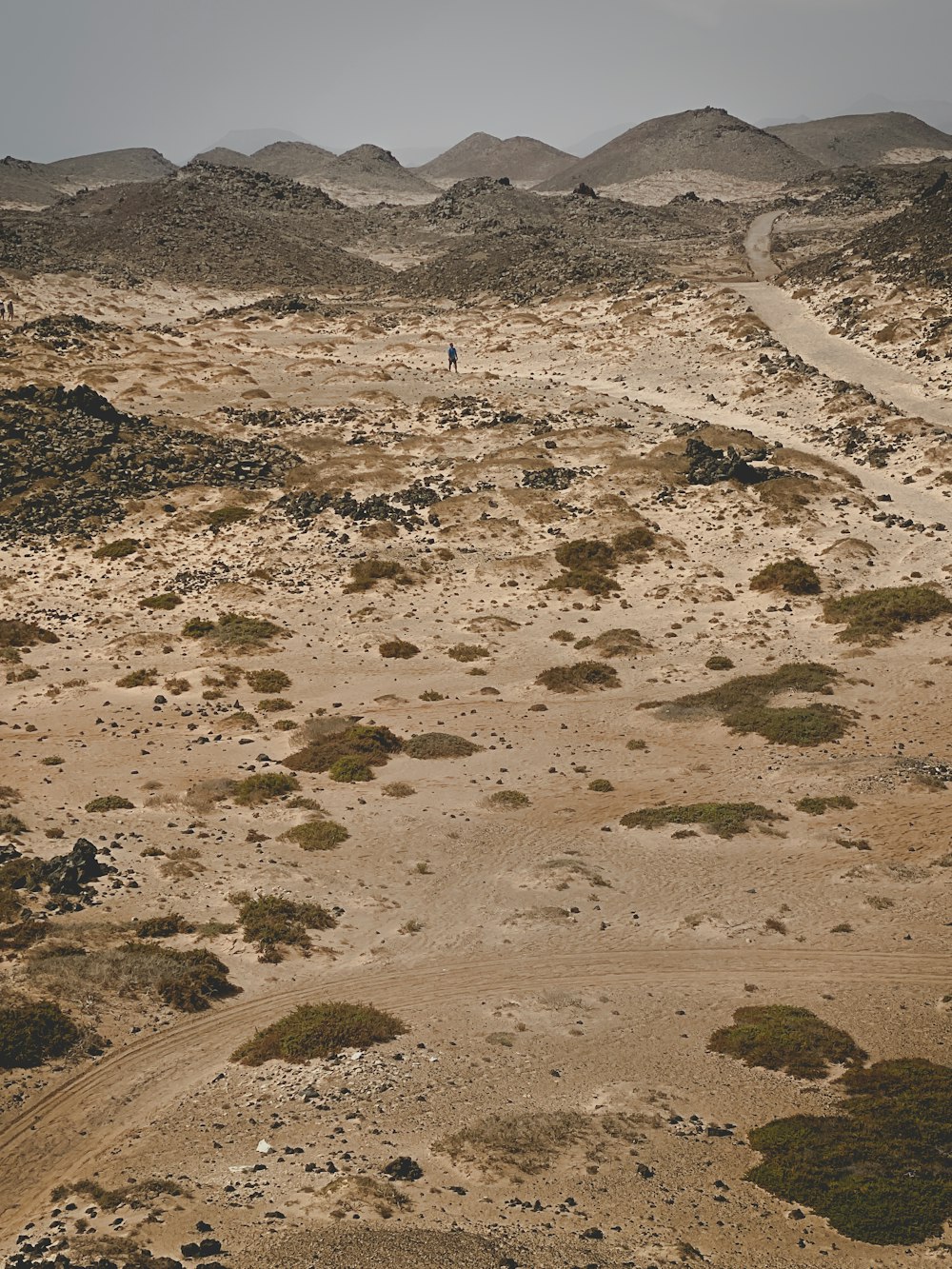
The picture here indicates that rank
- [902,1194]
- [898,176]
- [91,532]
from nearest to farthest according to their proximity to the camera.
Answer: [902,1194]
[91,532]
[898,176]

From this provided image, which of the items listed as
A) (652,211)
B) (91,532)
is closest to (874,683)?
(91,532)

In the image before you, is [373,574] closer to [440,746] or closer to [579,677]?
[579,677]

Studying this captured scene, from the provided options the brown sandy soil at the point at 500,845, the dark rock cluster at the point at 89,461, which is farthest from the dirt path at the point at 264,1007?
the dark rock cluster at the point at 89,461

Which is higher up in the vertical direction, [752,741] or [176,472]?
[176,472]

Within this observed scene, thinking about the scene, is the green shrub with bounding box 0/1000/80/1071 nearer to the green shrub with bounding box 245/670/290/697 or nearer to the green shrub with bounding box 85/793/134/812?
the green shrub with bounding box 85/793/134/812

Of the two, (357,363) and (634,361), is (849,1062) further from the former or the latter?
(357,363)

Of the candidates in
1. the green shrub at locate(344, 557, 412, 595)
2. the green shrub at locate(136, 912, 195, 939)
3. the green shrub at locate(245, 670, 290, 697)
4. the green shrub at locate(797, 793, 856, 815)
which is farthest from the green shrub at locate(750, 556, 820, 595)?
the green shrub at locate(136, 912, 195, 939)
